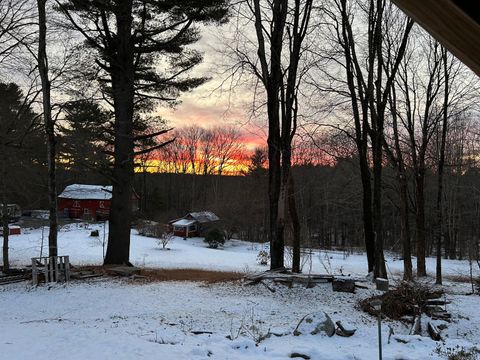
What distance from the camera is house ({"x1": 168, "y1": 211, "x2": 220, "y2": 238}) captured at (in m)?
47.3

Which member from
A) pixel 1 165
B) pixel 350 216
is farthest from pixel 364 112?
pixel 350 216

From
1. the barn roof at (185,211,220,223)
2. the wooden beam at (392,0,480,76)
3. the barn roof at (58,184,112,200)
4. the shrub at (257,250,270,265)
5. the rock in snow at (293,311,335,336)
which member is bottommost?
Answer: the shrub at (257,250,270,265)

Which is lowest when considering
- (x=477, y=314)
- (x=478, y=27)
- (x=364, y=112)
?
(x=477, y=314)

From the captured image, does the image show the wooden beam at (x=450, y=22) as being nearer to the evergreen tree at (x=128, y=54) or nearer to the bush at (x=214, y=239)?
the evergreen tree at (x=128, y=54)

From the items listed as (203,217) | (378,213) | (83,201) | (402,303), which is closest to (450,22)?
(402,303)

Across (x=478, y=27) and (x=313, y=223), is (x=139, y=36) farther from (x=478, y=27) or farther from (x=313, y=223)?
(x=313, y=223)

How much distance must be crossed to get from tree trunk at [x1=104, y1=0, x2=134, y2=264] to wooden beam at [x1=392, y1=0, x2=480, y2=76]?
50.0 ft

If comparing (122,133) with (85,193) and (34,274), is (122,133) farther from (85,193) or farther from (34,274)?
(85,193)

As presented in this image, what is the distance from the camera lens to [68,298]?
10922 millimetres

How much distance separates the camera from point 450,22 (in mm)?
1145

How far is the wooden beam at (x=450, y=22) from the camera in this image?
3.58 ft

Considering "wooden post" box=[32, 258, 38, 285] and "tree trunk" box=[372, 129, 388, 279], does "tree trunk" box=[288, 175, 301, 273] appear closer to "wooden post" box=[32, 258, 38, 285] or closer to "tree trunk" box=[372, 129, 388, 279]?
"tree trunk" box=[372, 129, 388, 279]

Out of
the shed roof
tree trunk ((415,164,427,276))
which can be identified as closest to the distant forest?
the shed roof

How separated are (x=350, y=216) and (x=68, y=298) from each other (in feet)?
159
